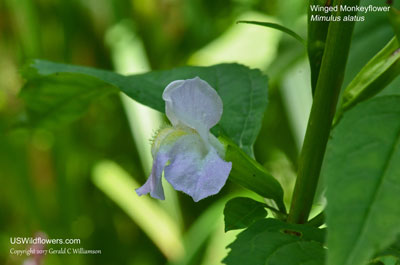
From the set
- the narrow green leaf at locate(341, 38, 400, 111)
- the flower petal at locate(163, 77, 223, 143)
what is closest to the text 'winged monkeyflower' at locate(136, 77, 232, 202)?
the flower petal at locate(163, 77, 223, 143)

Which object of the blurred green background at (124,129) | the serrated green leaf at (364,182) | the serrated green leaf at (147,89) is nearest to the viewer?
the serrated green leaf at (364,182)

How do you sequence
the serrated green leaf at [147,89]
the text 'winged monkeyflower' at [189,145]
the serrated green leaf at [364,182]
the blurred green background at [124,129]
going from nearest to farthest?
the serrated green leaf at [364,182]
the text 'winged monkeyflower' at [189,145]
the serrated green leaf at [147,89]
the blurred green background at [124,129]

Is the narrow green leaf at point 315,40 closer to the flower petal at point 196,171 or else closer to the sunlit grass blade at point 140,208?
the flower petal at point 196,171

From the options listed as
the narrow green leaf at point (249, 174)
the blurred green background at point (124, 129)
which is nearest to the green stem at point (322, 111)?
the narrow green leaf at point (249, 174)

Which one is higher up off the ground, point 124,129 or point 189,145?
point 189,145

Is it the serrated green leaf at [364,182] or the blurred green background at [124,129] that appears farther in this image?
the blurred green background at [124,129]

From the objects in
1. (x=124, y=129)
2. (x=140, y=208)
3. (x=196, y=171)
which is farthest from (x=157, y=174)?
(x=124, y=129)

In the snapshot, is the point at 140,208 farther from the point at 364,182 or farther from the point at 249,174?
the point at 364,182
